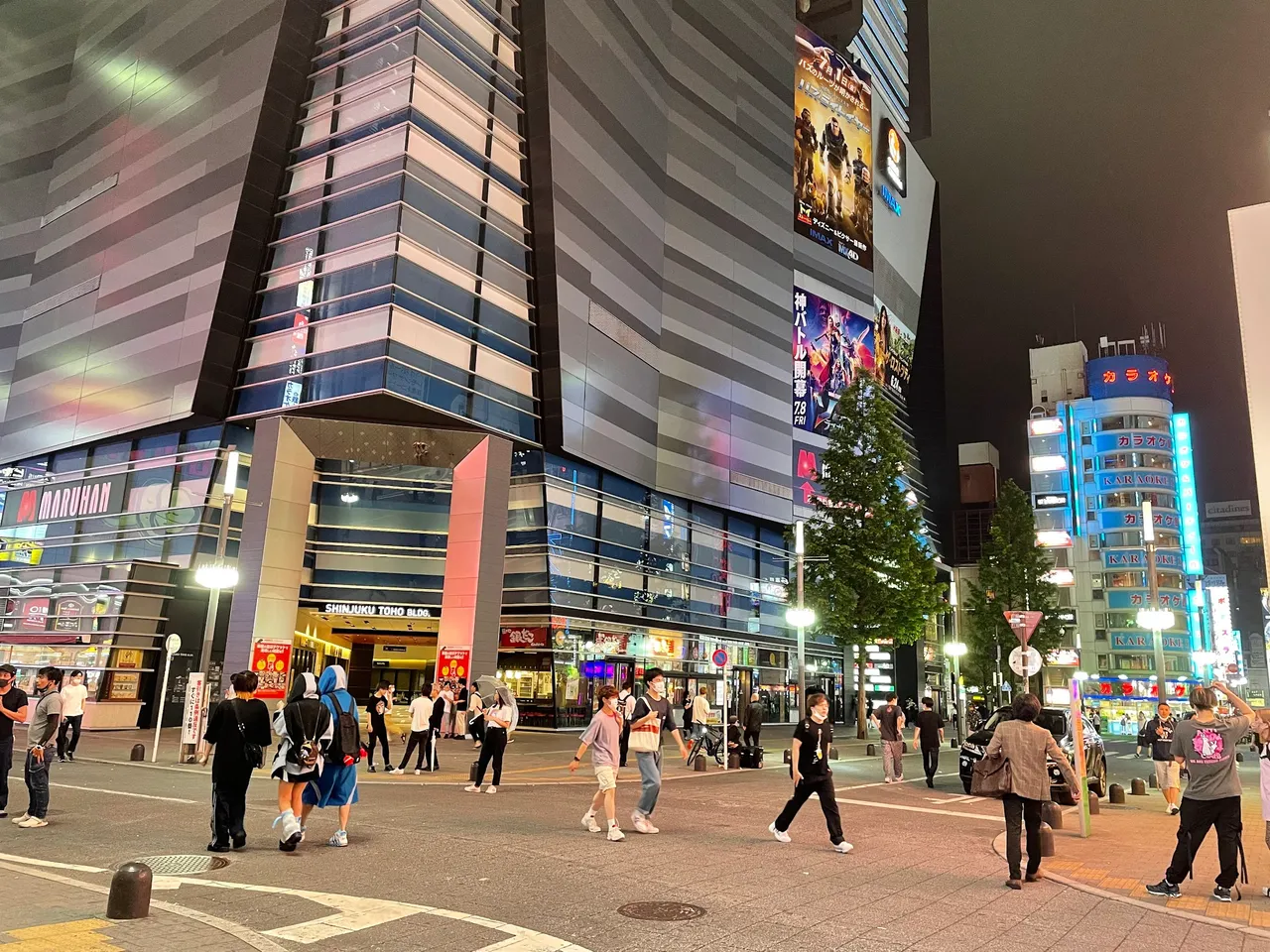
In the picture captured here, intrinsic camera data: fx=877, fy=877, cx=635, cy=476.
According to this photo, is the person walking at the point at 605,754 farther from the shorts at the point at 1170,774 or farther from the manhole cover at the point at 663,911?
the shorts at the point at 1170,774

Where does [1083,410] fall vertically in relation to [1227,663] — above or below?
above

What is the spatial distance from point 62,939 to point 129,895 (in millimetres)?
574

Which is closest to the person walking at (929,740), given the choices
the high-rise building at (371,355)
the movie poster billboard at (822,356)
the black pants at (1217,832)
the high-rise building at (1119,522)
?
the high-rise building at (371,355)

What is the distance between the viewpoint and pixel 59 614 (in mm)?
32625

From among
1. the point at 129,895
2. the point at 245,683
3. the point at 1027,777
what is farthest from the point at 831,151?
the point at 129,895

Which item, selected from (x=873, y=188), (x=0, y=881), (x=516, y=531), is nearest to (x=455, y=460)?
(x=516, y=531)

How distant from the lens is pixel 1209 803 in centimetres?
829

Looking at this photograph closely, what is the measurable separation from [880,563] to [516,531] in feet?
47.1

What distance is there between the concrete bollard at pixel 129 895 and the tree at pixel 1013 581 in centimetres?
5081

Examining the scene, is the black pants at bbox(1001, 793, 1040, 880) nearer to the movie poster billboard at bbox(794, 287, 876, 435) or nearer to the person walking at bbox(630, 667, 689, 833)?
the person walking at bbox(630, 667, 689, 833)

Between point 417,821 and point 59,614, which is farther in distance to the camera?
point 59,614

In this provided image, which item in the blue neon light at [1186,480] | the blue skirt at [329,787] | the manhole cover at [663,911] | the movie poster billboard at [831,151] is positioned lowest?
the manhole cover at [663,911]

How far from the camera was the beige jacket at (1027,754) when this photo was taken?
8688 millimetres

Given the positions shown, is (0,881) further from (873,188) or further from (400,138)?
(873,188)
